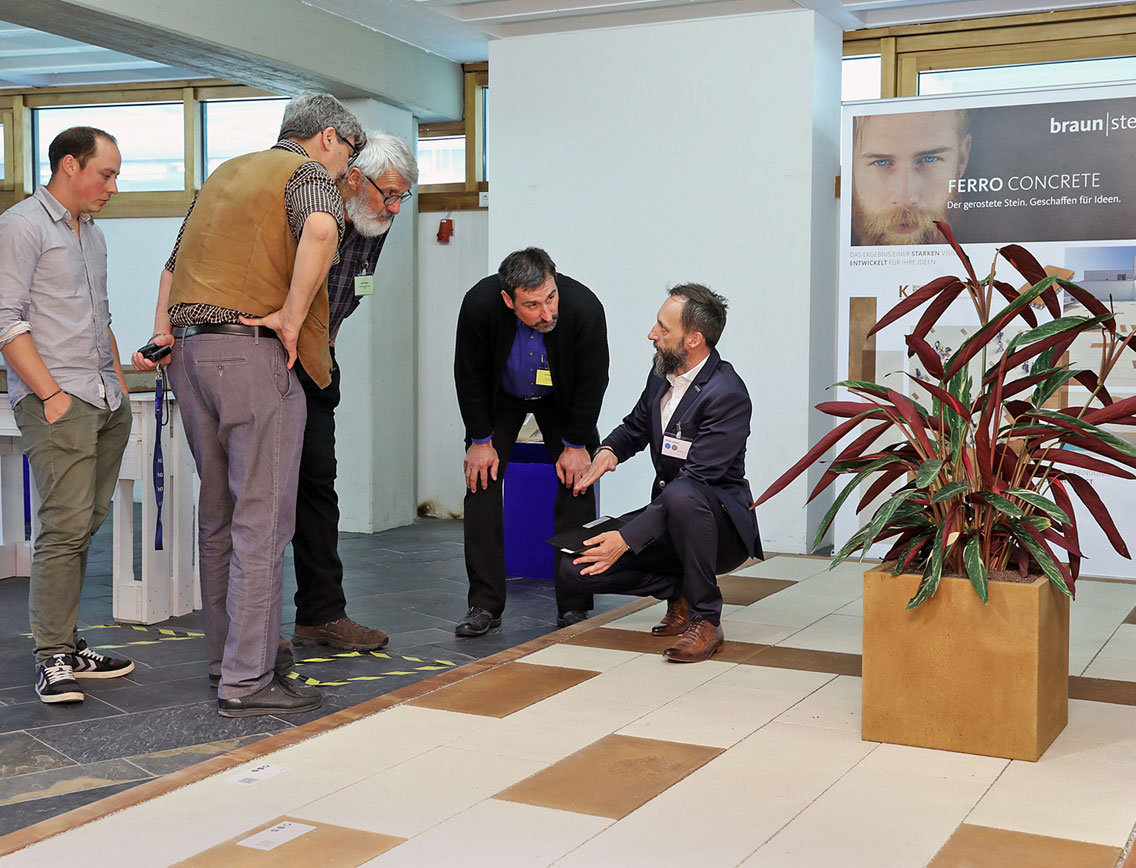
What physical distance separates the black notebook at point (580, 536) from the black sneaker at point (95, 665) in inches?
49.0

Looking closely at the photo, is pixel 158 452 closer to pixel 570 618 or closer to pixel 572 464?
pixel 572 464

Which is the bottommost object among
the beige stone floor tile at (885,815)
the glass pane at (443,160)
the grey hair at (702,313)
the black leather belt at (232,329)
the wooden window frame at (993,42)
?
the beige stone floor tile at (885,815)

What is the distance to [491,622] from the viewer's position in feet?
13.4

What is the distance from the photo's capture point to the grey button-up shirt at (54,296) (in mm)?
3219

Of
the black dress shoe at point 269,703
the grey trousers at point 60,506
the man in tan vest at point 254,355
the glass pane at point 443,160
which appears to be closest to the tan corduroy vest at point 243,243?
the man in tan vest at point 254,355

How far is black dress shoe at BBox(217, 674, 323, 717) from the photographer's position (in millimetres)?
3043

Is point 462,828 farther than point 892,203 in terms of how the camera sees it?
No

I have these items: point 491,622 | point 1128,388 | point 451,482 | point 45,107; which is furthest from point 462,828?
point 45,107

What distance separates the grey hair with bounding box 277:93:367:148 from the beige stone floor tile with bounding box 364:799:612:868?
176 centimetres

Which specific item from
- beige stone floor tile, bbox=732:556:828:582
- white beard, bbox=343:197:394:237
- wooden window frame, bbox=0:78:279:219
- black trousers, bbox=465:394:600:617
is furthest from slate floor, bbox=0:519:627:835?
wooden window frame, bbox=0:78:279:219

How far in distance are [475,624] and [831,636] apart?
44.1 inches

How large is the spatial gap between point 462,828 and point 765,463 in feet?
12.3

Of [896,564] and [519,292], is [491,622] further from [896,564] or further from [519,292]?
[896,564]

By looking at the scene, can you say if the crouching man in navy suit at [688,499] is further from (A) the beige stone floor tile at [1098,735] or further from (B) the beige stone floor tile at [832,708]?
(A) the beige stone floor tile at [1098,735]
